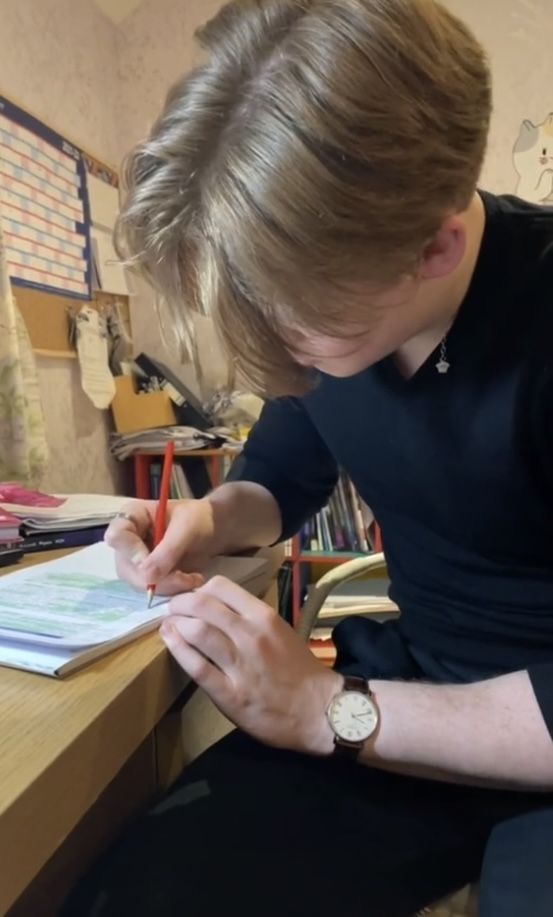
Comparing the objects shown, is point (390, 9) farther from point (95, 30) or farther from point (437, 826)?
point (95, 30)

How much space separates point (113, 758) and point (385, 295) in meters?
0.38

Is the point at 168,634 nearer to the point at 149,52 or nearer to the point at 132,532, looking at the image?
the point at 132,532

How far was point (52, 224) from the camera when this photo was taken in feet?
6.39

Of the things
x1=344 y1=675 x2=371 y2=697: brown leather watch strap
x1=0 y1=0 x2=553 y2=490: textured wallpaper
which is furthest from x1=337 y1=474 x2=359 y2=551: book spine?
x1=344 y1=675 x2=371 y2=697: brown leather watch strap

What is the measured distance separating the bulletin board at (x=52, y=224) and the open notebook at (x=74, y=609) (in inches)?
42.2

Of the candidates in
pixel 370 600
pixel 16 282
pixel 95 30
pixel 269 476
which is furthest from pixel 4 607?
pixel 95 30

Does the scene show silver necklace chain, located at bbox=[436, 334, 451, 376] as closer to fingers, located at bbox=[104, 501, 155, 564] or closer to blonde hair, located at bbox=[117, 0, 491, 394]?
blonde hair, located at bbox=[117, 0, 491, 394]

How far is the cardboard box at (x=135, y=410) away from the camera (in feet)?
7.57

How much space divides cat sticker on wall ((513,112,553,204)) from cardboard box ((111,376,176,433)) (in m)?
1.25

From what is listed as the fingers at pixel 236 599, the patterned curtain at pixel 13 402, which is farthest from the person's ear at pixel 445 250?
the patterned curtain at pixel 13 402

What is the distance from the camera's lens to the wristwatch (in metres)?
0.63

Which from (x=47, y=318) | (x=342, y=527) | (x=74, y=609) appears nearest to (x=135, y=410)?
(x=47, y=318)

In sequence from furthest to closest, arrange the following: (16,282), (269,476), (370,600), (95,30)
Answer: (95,30)
(370,600)
(16,282)
(269,476)

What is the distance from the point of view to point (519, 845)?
23.5 inches
